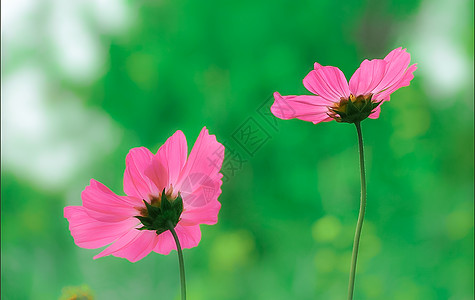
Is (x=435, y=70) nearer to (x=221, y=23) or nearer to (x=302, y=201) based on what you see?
(x=302, y=201)

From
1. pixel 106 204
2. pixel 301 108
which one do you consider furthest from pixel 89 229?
pixel 301 108

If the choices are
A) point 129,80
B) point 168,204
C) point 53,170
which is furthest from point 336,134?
point 168,204

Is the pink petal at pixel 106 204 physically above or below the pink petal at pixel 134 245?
above

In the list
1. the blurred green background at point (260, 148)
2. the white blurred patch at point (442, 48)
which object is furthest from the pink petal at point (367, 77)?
the white blurred patch at point (442, 48)

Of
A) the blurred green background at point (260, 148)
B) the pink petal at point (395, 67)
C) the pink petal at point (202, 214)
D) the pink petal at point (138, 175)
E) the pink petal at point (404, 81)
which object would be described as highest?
the blurred green background at point (260, 148)

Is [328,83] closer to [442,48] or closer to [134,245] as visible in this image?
[134,245]

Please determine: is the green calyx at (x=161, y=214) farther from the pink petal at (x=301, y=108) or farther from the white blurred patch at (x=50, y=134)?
the white blurred patch at (x=50, y=134)
